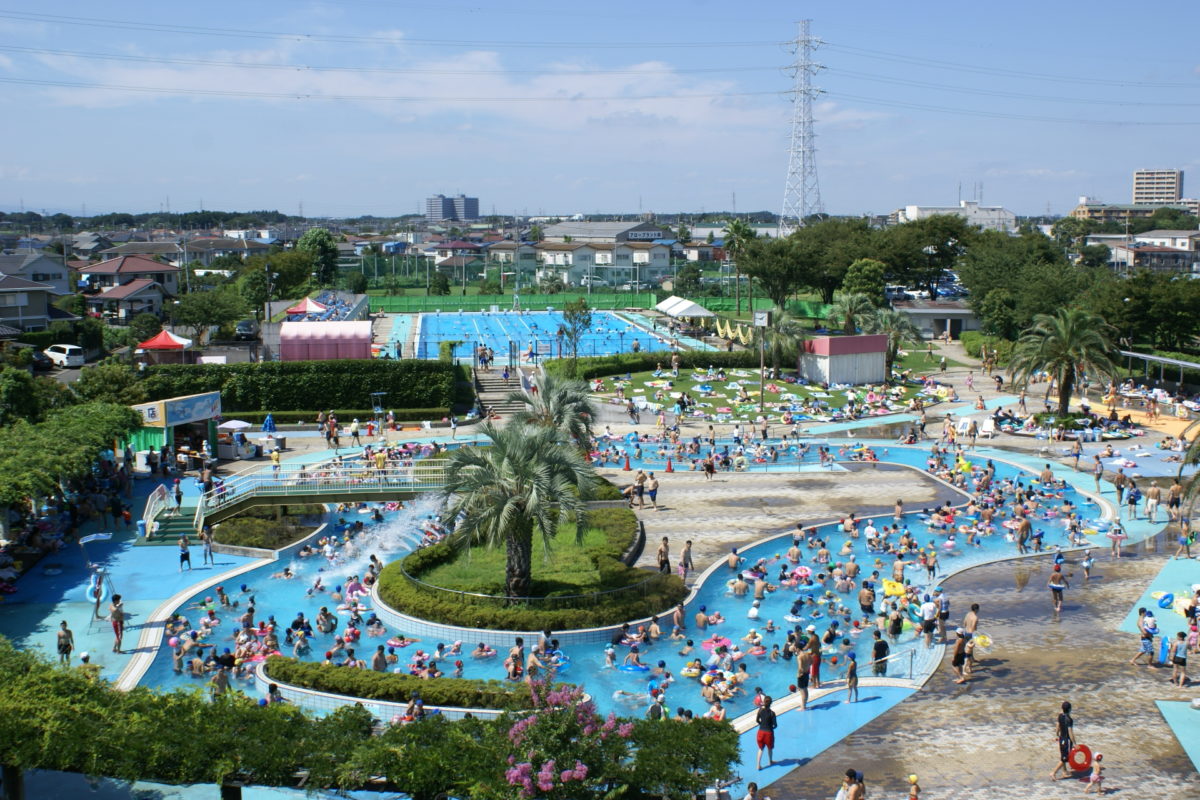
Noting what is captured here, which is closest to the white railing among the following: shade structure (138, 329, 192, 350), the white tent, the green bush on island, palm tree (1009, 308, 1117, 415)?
the green bush on island

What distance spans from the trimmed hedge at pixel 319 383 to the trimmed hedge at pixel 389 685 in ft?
84.2

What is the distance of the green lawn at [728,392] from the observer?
1843 inches

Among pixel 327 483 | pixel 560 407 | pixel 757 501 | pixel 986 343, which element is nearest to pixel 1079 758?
pixel 560 407

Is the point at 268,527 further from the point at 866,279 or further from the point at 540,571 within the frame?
the point at 866,279

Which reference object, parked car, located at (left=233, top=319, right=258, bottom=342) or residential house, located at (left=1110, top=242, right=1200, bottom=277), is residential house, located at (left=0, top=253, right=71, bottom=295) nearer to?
parked car, located at (left=233, top=319, right=258, bottom=342)

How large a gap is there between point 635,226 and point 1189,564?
170384mm

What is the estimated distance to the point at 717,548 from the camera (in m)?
28.2

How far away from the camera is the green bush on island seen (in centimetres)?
2823

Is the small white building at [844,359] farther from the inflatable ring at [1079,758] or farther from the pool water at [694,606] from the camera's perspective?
the inflatable ring at [1079,758]

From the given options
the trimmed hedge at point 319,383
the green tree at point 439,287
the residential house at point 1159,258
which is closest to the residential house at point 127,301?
the green tree at point 439,287

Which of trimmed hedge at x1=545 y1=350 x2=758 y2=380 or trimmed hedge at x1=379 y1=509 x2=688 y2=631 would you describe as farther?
trimmed hedge at x1=545 y1=350 x2=758 y2=380

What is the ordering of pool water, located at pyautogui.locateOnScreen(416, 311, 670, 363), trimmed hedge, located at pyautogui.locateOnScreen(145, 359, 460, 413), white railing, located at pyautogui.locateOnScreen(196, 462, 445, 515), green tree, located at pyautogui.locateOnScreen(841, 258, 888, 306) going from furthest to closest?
green tree, located at pyautogui.locateOnScreen(841, 258, 888, 306) < pool water, located at pyautogui.locateOnScreen(416, 311, 670, 363) < trimmed hedge, located at pyautogui.locateOnScreen(145, 359, 460, 413) < white railing, located at pyautogui.locateOnScreen(196, 462, 445, 515)

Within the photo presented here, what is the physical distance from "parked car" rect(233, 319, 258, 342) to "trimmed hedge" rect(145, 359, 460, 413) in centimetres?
2102

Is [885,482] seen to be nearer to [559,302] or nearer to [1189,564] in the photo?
[1189,564]
